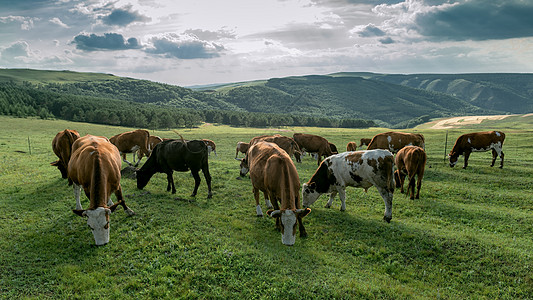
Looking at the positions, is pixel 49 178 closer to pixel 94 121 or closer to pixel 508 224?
pixel 508 224

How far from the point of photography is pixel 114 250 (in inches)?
343

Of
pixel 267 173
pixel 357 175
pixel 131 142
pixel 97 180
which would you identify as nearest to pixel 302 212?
pixel 267 173

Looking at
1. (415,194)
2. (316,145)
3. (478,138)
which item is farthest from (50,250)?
(478,138)

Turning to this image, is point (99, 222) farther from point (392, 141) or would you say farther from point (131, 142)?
point (392, 141)

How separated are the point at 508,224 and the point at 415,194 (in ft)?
14.9

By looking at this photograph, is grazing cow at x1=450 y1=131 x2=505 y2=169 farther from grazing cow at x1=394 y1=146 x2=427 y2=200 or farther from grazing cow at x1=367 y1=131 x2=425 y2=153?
grazing cow at x1=394 y1=146 x2=427 y2=200

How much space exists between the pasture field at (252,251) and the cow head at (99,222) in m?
0.39

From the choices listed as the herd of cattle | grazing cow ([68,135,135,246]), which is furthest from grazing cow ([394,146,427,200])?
grazing cow ([68,135,135,246])

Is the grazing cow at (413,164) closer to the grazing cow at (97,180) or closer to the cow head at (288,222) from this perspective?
the cow head at (288,222)

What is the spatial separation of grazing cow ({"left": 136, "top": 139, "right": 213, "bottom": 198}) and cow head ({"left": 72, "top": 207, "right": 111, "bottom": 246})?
18.7ft

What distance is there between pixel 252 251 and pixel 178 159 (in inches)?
289

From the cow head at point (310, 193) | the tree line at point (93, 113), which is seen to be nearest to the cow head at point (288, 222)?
the cow head at point (310, 193)

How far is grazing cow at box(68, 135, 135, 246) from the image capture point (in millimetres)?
8445

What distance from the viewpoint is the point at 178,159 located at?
14.1 meters
